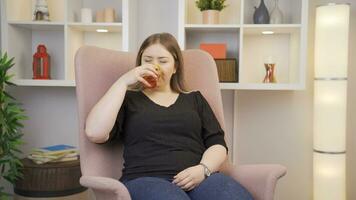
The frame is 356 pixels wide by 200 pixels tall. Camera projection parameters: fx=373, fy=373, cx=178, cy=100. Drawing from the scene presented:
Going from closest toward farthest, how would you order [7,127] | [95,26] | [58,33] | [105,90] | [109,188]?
1. [109,188]
2. [105,90]
3. [7,127]
4. [95,26]
5. [58,33]

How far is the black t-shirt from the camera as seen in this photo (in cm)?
142

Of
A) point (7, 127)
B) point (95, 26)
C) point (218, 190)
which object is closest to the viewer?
point (218, 190)

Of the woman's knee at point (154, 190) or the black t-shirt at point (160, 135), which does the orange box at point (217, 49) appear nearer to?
the black t-shirt at point (160, 135)

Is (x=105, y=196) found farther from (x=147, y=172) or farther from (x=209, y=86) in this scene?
(x=209, y=86)

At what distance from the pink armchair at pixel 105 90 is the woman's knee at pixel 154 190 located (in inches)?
3.7

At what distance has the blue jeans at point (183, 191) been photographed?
124cm

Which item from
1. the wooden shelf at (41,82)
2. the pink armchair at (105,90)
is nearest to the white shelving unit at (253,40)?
the pink armchair at (105,90)

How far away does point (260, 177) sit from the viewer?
4.76 ft

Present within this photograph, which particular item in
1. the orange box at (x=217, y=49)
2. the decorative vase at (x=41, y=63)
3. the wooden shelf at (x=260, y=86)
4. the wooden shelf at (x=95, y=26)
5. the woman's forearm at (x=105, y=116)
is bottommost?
the woman's forearm at (x=105, y=116)

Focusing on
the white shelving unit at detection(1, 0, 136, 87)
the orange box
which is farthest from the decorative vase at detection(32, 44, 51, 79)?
the orange box

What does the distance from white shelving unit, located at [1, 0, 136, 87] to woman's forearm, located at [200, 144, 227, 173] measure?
97cm

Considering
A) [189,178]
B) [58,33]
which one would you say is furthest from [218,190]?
[58,33]

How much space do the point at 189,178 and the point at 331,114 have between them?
1132 millimetres

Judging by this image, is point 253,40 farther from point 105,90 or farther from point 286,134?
point 105,90
